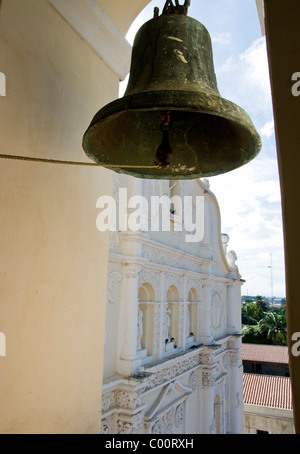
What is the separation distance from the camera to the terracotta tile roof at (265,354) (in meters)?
16.8

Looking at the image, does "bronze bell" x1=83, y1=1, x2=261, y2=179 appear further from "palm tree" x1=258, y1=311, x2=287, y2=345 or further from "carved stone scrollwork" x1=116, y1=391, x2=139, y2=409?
"palm tree" x1=258, y1=311, x2=287, y2=345

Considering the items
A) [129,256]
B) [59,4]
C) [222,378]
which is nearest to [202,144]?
[59,4]

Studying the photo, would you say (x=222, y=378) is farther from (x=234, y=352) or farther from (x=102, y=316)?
(x=102, y=316)

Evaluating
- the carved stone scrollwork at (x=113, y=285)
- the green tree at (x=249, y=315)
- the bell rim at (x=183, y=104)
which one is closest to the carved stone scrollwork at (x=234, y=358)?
the carved stone scrollwork at (x=113, y=285)

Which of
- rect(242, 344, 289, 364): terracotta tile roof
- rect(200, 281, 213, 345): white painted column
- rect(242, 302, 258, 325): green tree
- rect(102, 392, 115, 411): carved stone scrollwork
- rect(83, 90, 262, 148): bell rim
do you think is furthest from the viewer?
rect(242, 302, 258, 325): green tree

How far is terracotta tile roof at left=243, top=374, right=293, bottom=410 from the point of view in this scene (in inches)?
489

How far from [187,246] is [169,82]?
303 inches

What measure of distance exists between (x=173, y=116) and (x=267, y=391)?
1462cm

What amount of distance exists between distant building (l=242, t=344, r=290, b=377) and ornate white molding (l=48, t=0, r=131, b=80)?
17.3 meters

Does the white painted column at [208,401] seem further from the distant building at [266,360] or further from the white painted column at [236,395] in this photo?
the distant building at [266,360]

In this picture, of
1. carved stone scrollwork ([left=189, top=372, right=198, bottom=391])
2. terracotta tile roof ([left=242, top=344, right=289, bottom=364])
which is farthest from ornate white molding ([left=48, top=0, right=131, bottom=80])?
terracotta tile roof ([left=242, top=344, right=289, bottom=364])

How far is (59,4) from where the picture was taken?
1.38m

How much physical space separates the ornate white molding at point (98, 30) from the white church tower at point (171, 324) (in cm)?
379
